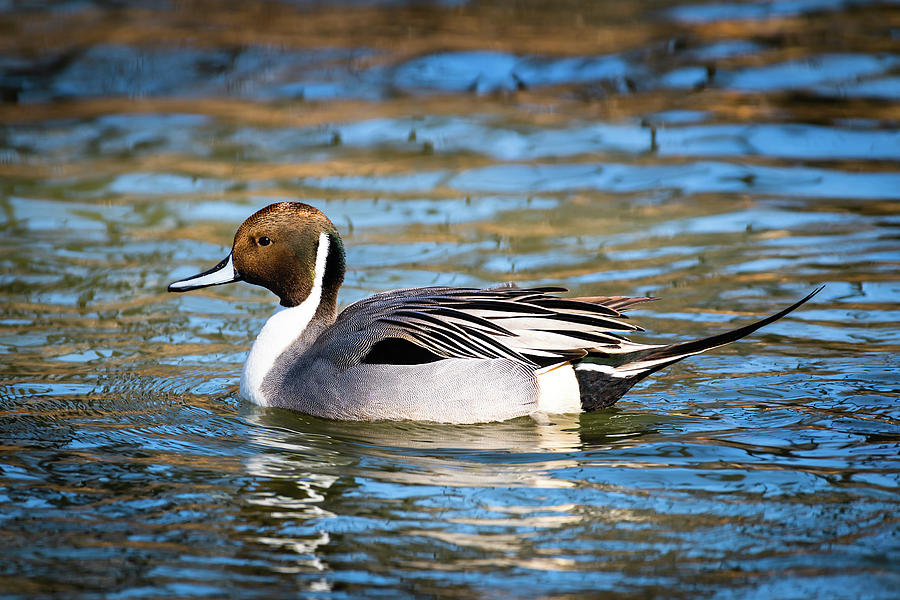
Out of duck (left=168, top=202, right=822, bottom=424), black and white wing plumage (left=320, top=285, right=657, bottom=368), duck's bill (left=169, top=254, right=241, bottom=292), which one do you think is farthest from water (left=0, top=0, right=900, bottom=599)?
duck's bill (left=169, top=254, right=241, bottom=292)

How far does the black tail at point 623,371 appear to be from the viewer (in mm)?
5809

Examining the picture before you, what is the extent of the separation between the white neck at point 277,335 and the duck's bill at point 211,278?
1.05 feet

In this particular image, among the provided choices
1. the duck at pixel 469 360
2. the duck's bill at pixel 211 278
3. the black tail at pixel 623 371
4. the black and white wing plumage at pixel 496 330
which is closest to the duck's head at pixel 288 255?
the duck's bill at pixel 211 278

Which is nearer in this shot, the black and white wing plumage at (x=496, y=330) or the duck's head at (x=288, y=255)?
the black and white wing plumage at (x=496, y=330)

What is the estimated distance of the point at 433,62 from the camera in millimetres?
13414

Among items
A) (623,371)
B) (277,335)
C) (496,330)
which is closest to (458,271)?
(277,335)

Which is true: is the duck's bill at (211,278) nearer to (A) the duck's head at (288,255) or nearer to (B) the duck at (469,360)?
(A) the duck's head at (288,255)

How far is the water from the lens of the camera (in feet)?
15.0

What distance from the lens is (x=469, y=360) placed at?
592 centimetres

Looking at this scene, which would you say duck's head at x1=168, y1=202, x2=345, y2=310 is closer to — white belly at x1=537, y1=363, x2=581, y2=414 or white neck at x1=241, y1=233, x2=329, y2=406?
white neck at x1=241, y1=233, x2=329, y2=406

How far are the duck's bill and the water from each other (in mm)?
553

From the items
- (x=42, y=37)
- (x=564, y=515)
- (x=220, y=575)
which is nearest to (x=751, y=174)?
(x=564, y=515)

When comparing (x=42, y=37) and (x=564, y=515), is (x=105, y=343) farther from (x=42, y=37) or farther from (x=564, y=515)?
(x=42, y=37)

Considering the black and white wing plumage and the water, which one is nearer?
the water
